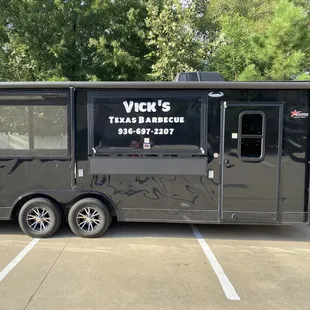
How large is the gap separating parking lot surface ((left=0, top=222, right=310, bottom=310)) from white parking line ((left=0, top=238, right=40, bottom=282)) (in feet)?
0.04

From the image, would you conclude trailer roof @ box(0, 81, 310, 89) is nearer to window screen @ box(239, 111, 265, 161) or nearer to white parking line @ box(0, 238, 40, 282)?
window screen @ box(239, 111, 265, 161)

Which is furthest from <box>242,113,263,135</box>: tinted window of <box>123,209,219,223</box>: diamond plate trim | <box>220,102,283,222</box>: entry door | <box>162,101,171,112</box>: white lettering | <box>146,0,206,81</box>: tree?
<box>146,0,206,81</box>: tree

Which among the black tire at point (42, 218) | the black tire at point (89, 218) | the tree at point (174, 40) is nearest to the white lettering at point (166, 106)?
the black tire at point (89, 218)

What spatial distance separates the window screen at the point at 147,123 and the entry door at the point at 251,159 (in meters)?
0.53

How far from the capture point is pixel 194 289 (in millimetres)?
3908

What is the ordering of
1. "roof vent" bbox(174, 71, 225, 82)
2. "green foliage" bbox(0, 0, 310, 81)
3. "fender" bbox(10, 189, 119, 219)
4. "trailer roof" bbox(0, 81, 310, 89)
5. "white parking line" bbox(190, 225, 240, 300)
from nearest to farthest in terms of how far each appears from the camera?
"white parking line" bbox(190, 225, 240, 300) < "trailer roof" bbox(0, 81, 310, 89) < "fender" bbox(10, 189, 119, 219) < "roof vent" bbox(174, 71, 225, 82) < "green foliage" bbox(0, 0, 310, 81)

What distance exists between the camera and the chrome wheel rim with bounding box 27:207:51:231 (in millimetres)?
5645

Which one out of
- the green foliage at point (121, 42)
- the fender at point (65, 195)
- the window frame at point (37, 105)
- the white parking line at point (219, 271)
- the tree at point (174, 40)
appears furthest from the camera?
the green foliage at point (121, 42)

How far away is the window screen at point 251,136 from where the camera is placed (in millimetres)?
5387

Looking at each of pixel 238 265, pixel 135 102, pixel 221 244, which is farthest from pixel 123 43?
pixel 238 265

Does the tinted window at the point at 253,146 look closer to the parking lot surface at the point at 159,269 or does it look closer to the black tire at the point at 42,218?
the parking lot surface at the point at 159,269

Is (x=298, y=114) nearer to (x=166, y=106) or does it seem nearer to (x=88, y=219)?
(x=166, y=106)

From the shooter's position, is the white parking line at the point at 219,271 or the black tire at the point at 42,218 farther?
the black tire at the point at 42,218

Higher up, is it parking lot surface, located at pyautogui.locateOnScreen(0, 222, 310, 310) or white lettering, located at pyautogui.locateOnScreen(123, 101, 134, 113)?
white lettering, located at pyautogui.locateOnScreen(123, 101, 134, 113)
